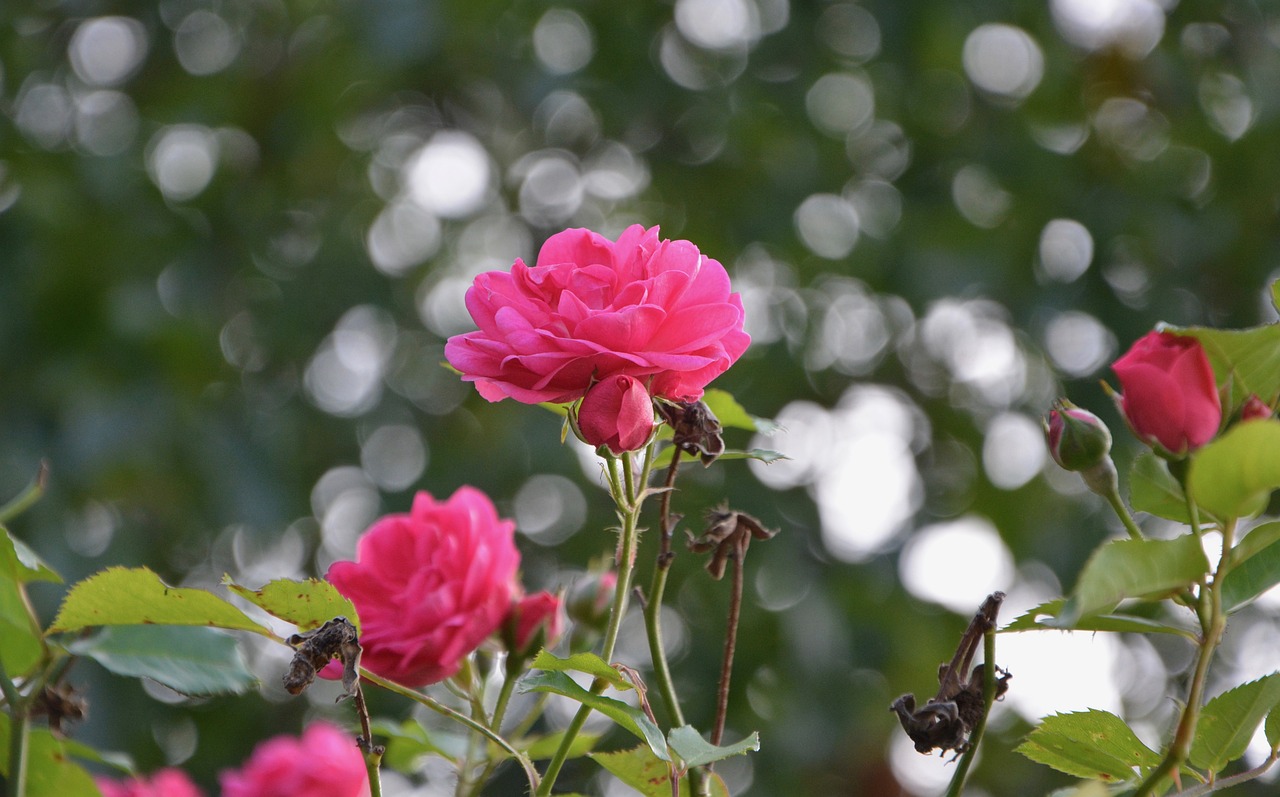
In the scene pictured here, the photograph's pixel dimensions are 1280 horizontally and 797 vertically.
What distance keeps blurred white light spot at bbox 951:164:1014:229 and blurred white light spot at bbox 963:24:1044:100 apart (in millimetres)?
164

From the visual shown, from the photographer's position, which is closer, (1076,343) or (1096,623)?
(1096,623)

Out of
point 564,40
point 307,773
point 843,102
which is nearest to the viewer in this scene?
point 307,773

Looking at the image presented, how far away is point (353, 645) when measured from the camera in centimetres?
29

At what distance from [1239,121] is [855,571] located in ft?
3.57

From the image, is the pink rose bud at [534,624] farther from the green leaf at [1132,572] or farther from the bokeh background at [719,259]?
the bokeh background at [719,259]

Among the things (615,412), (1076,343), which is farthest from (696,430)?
(1076,343)

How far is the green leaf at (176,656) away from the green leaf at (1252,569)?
288 mm

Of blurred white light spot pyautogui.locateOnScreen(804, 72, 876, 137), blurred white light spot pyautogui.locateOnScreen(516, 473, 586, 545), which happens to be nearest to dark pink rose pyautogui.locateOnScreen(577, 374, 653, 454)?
blurred white light spot pyautogui.locateOnScreen(516, 473, 586, 545)

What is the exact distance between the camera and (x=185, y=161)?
6.47ft

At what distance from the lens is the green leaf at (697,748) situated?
0.93ft

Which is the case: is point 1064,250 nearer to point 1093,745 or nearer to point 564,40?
point 564,40

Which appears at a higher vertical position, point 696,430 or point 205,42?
point 696,430

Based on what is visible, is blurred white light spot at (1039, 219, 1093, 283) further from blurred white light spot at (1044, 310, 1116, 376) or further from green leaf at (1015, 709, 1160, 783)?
green leaf at (1015, 709, 1160, 783)

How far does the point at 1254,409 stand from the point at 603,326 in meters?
0.17
